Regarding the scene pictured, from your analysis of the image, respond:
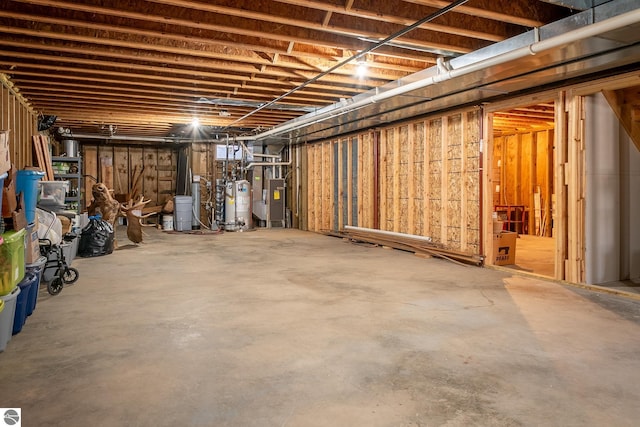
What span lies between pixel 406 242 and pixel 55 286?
5245 millimetres

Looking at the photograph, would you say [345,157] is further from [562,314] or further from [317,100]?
[562,314]

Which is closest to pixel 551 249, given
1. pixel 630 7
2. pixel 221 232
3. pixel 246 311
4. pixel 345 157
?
pixel 345 157

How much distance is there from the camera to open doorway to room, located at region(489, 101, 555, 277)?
31.2 feet

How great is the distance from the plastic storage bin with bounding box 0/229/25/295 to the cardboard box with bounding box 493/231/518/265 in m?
5.67

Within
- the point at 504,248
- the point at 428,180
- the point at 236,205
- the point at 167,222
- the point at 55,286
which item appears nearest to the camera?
the point at 55,286

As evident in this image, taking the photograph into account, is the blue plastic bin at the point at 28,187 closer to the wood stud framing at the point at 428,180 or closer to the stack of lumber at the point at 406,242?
the stack of lumber at the point at 406,242

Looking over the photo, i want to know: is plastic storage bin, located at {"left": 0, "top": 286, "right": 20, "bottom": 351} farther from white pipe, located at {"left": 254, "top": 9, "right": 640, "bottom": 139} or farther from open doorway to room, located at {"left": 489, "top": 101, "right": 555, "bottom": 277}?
open doorway to room, located at {"left": 489, "top": 101, "right": 555, "bottom": 277}

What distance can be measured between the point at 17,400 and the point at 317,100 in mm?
6198

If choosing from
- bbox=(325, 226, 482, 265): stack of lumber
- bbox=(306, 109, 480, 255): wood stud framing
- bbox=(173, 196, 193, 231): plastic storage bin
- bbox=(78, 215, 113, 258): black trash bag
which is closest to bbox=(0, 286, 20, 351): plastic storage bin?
bbox=(78, 215, 113, 258): black trash bag

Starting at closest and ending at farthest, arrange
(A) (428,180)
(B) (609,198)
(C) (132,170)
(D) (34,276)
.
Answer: (D) (34,276) → (B) (609,198) → (A) (428,180) → (C) (132,170)

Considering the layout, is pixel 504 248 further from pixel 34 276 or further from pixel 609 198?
pixel 34 276

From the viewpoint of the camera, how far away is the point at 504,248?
6.56 m

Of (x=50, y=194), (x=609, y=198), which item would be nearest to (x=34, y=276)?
(x=50, y=194)

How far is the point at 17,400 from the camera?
2.22 meters
